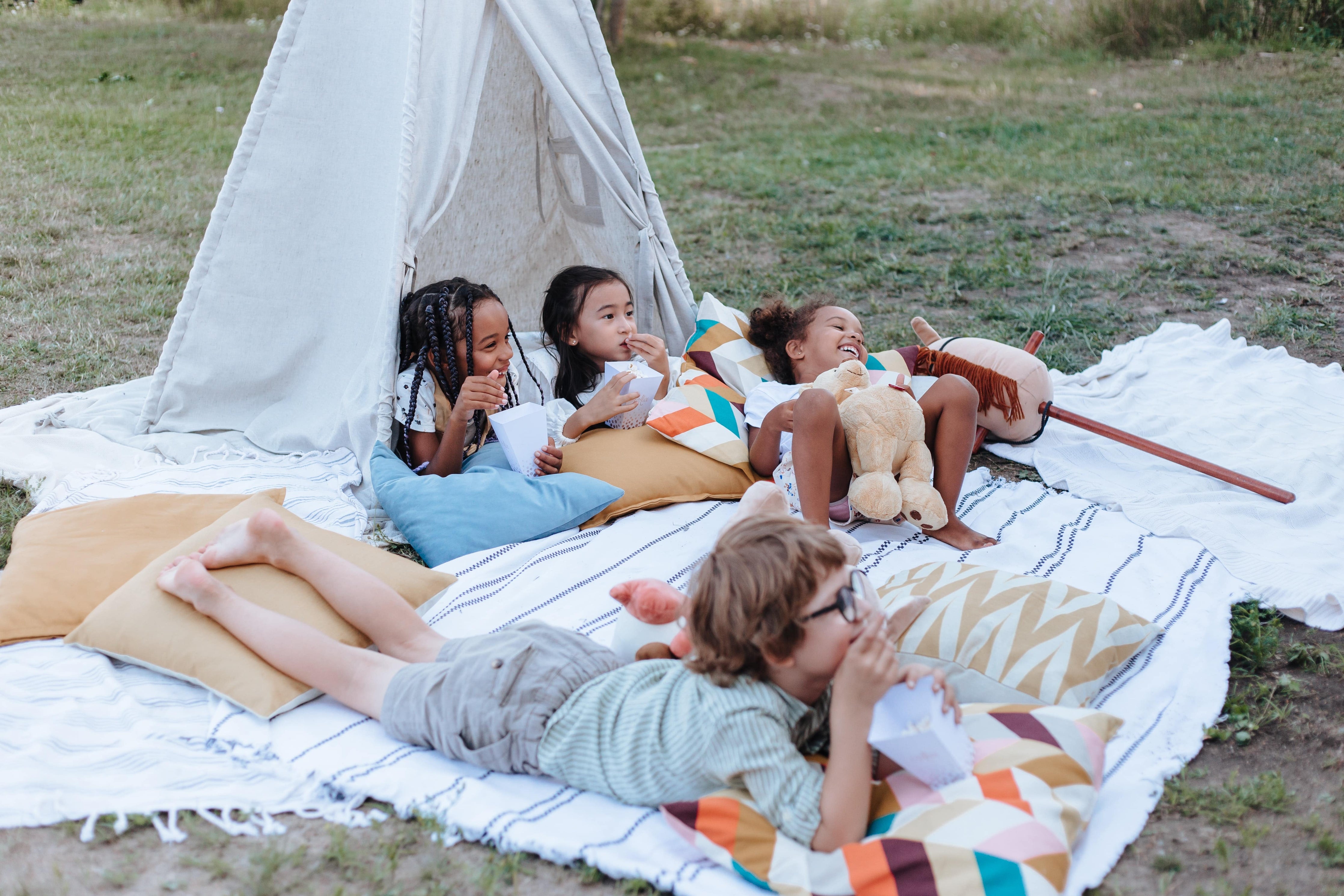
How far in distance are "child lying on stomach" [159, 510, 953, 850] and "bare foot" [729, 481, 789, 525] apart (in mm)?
483

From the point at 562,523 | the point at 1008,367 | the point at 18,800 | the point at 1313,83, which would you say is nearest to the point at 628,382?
the point at 562,523

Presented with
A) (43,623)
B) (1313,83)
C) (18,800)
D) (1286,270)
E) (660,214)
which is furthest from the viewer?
(1313,83)

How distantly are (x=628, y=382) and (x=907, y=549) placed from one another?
1.09 metres

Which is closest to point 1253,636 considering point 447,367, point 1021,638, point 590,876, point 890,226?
point 1021,638

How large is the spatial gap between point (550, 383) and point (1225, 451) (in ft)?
7.93

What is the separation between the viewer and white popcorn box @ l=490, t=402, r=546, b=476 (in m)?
3.29

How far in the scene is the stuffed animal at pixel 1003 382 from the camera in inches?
148

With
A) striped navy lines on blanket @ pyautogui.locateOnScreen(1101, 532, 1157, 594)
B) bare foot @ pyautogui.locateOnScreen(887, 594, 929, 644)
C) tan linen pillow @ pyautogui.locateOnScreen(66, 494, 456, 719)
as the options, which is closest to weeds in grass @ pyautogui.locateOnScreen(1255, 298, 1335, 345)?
striped navy lines on blanket @ pyautogui.locateOnScreen(1101, 532, 1157, 594)

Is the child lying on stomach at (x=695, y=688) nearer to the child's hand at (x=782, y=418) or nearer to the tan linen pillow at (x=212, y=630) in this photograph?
the tan linen pillow at (x=212, y=630)

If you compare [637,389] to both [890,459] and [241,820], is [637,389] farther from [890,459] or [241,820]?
[241,820]

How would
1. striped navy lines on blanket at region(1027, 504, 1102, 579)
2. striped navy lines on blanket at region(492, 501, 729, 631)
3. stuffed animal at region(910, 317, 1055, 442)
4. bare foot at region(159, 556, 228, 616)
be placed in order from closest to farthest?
bare foot at region(159, 556, 228, 616)
striped navy lines on blanket at region(492, 501, 729, 631)
striped navy lines on blanket at region(1027, 504, 1102, 579)
stuffed animal at region(910, 317, 1055, 442)

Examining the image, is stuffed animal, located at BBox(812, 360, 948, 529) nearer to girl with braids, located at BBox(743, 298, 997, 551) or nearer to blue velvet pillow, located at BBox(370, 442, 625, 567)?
girl with braids, located at BBox(743, 298, 997, 551)

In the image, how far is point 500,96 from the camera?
13.9 feet

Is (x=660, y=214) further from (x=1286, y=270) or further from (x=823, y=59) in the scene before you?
(x=823, y=59)
